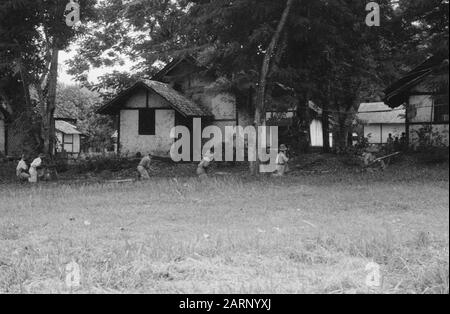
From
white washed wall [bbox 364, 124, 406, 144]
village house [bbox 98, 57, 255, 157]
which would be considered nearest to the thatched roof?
village house [bbox 98, 57, 255, 157]

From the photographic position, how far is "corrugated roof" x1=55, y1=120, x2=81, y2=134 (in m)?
48.8

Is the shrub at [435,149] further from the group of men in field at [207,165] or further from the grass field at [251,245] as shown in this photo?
the group of men in field at [207,165]

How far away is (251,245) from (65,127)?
45685 millimetres

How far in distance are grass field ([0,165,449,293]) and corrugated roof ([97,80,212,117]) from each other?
18.3 meters

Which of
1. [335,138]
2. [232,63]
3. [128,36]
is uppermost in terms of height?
[128,36]

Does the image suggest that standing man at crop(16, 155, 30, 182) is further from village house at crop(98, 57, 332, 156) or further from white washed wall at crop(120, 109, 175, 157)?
white washed wall at crop(120, 109, 175, 157)

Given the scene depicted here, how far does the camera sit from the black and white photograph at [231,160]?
5461mm

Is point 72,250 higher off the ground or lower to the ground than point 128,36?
lower

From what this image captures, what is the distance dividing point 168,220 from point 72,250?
2463mm

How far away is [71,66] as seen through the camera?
34.1 m

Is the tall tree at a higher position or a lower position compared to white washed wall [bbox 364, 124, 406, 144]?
higher

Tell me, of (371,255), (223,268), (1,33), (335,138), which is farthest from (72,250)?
(335,138)

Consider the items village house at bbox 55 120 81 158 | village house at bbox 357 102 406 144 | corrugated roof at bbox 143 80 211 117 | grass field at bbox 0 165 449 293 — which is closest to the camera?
grass field at bbox 0 165 449 293
